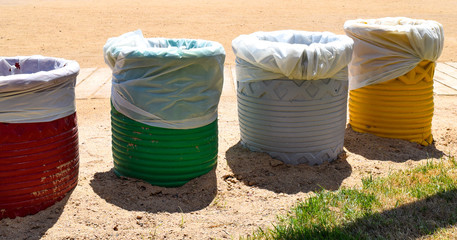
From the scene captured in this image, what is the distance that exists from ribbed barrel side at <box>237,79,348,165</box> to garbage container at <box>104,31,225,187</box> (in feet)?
1.52

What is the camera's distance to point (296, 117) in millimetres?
3967

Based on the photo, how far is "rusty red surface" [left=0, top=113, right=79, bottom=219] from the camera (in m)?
3.09

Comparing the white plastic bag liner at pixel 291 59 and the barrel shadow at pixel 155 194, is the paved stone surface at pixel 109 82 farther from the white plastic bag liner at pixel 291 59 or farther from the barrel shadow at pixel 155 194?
the barrel shadow at pixel 155 194

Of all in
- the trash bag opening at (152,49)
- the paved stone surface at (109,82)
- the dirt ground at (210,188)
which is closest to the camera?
the dirt ground at (210,188)

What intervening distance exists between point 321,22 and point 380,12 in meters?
2.23

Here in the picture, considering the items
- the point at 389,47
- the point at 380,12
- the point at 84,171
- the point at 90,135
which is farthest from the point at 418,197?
the point at 380,12

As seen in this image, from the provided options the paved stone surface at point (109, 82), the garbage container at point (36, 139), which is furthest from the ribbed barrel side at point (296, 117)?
the paved stone surface at point (109, 82)

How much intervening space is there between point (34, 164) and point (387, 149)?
2.81m

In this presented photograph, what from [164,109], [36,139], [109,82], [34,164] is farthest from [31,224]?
[109,82]

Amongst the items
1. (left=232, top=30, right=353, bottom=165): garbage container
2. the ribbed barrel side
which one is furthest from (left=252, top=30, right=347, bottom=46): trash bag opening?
the ribbed barrel side

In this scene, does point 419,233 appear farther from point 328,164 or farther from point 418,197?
point 328,164

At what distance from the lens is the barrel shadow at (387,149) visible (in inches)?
174

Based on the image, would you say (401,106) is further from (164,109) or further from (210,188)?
(164,109)

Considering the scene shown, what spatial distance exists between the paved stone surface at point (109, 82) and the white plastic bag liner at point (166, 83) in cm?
269
